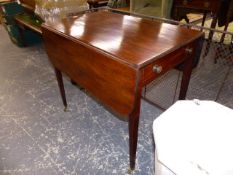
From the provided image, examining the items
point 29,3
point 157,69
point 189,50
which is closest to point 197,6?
point 189,50

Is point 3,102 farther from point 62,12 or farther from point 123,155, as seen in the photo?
point 123,155

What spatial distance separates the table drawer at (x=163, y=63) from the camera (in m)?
0.97

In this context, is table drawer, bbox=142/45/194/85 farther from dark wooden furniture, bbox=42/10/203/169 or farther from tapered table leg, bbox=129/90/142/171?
tapered table leg, bbox=129/90/142/171

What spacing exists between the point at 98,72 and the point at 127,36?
287 millimetres

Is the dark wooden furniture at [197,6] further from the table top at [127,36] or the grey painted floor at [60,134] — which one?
the grey painted floor at [60,134]

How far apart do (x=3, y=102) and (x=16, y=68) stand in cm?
76

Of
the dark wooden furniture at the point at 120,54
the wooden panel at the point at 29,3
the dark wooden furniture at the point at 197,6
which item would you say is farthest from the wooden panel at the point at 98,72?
the dark wooden furniture at the point at 197,6

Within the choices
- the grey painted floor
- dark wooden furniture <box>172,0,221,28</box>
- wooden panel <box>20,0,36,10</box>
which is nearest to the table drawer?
the grey painted floor

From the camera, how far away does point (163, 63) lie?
3.46 feet

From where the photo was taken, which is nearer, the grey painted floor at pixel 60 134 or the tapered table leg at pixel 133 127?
the tapered table leg at pixel 133 127

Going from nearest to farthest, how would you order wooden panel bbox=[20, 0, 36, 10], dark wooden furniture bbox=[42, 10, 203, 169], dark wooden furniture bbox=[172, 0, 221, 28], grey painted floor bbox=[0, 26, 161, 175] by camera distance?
dark wooden furniture bbox=[42, 10, 203, 169]
grey painted floor bbox=[0, 26, 161, 175]
dark wooden furniture bbox=[172, 0, 221, 28]
wooden panel bbox=[20, 0, 36, 10]

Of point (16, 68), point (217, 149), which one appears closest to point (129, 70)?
point (217, 149)

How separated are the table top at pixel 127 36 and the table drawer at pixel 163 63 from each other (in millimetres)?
44

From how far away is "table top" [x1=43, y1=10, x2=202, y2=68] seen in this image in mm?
980
